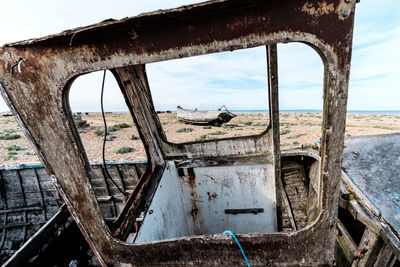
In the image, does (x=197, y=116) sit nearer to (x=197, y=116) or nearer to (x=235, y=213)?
(x=197, y=116)

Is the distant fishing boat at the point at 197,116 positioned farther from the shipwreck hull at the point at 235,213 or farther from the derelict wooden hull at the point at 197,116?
the shipwreck hull at the point at 235,213

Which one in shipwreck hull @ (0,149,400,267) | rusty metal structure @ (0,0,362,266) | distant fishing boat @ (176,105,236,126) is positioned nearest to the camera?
rusty metal structure @ (0,0,362,266)

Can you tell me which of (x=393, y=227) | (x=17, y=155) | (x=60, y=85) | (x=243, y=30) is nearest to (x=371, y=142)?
(x=393, y=227)

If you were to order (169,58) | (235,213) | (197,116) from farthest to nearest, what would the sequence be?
1. (197,116)
2. (235,213)
3. (169,58)

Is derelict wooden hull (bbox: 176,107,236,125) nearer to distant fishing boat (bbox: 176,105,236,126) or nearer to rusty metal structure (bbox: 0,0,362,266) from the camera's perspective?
distant fishing boat (bbox: 176,105,236,126)

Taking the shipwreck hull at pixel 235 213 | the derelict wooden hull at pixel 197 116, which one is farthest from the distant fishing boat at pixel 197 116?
the shipwreck hull at pixel 235 213

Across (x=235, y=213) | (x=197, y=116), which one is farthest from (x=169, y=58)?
(x=197, y=116)

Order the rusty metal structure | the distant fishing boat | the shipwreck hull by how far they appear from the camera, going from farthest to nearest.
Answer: the distant fishing boat
the shipwreck hull
the rusty metal structure

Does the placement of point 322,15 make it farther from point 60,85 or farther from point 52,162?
point 52,162

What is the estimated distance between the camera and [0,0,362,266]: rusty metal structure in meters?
0.92

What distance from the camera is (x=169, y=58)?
1005mm

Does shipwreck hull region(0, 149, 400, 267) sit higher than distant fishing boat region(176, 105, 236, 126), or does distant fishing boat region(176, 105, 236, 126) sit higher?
distant fishing boat region(176, 105, 236, 126)

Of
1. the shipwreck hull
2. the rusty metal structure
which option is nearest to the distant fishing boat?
the shipwreck hull

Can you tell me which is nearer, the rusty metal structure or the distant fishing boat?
the rusty metal structure
